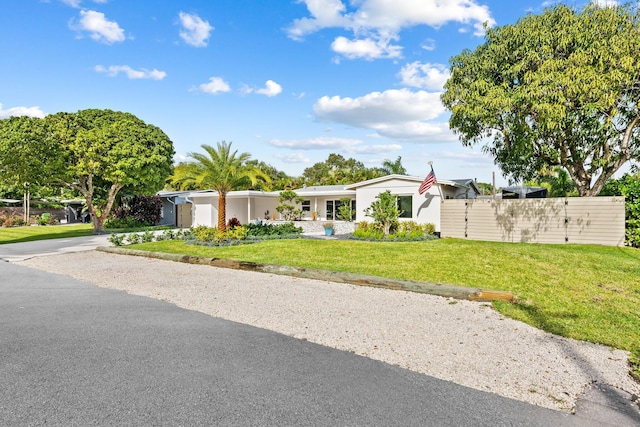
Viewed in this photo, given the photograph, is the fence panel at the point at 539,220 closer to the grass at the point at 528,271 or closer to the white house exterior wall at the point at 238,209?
the grass at the point at 528,271

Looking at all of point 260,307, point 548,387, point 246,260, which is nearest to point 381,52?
point 246,260

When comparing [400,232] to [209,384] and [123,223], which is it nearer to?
[209,384]

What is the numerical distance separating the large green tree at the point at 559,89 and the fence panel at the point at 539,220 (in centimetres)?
229

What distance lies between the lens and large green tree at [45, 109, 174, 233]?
22.4 m

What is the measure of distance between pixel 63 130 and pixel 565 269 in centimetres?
2670

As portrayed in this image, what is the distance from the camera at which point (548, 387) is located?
358 centimetres

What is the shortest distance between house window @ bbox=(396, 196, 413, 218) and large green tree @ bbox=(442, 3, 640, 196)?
4204 millimetres

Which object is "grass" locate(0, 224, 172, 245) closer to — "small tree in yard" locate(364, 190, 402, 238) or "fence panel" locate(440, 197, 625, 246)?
"small tree in yard" locate(364, 190, 402, 238)

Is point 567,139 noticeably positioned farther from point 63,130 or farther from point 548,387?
point 63,130

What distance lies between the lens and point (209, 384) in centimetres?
345

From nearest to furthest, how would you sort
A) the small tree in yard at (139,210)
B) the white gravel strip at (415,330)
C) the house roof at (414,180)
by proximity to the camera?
the white gravel strip at (415,330) → the house roof at (414,180) → the small tree in yard at (139,210)

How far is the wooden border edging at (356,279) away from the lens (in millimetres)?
6926

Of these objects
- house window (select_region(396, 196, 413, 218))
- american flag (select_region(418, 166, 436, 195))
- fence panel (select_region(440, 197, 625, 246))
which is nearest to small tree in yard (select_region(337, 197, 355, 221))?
house window (select_region(396, 196, 413, 218))

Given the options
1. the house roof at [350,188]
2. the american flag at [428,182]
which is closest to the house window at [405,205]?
the house roof at [350,188]
